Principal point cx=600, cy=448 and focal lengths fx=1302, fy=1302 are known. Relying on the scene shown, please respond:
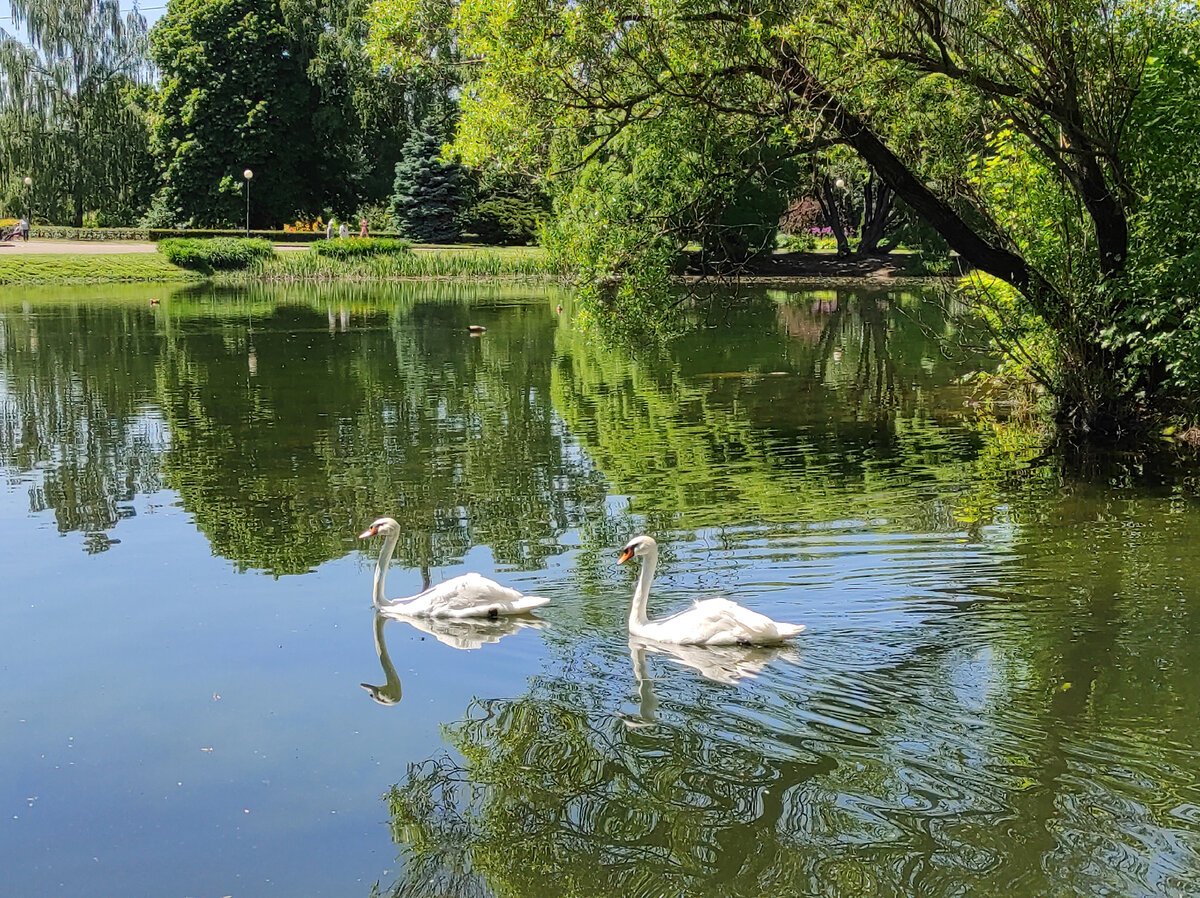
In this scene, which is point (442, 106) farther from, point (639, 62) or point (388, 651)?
point (388, 651)

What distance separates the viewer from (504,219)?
61.3m

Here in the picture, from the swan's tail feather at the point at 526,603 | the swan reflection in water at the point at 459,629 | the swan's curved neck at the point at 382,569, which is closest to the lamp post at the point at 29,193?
the swan's curved neck at the point at 382,569

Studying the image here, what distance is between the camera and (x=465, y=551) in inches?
464

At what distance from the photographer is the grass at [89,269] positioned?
46.2 meters

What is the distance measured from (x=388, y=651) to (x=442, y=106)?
54.4m

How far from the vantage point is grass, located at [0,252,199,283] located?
46.2 meters

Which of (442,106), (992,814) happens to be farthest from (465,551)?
(442,106)

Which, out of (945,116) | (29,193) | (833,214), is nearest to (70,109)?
(29,193)

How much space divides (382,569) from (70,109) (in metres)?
57.7

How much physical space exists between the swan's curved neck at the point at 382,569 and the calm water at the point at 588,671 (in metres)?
0.32

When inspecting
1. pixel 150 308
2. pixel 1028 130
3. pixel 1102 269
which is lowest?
pixel 150 308

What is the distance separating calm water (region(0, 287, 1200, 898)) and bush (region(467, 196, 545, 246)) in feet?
144

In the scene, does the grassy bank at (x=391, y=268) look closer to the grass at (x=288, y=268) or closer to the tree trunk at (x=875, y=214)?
the grass at (x=288, y=268)

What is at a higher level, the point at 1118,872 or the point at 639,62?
the point at 639,62
